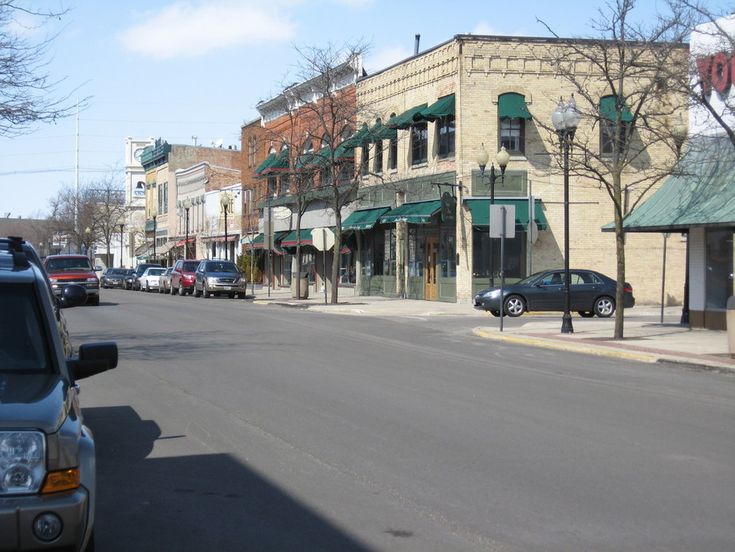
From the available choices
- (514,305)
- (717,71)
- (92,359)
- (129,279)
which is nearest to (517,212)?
(514,305)

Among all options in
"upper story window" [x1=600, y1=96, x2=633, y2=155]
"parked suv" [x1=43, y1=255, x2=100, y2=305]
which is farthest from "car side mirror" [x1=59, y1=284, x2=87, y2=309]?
"parked suv" [x1=43, y1=255, x2=100, y2=305]

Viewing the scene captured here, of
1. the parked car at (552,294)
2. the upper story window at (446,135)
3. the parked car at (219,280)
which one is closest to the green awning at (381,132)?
the upper story window at (446,135)

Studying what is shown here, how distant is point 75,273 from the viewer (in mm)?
34562

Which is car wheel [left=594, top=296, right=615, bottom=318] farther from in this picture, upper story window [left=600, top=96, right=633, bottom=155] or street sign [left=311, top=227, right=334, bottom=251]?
street sign [left=311, top=227, right=334, bottom=251]

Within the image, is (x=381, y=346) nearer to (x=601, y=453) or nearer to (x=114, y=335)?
(x=114, y=335)

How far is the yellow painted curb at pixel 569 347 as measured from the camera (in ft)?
59.5

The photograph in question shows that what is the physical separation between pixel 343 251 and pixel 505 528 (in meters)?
39.5

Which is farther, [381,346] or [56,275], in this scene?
[56,275]

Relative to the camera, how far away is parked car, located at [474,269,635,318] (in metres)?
29.3

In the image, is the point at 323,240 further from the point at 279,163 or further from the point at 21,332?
the point at 21,332

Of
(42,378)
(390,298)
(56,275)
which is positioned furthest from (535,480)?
(390,298)

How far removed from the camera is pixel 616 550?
5809 millimetres

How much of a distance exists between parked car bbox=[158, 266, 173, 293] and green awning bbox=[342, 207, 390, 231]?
14.0m

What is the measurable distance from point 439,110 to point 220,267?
621 inches
